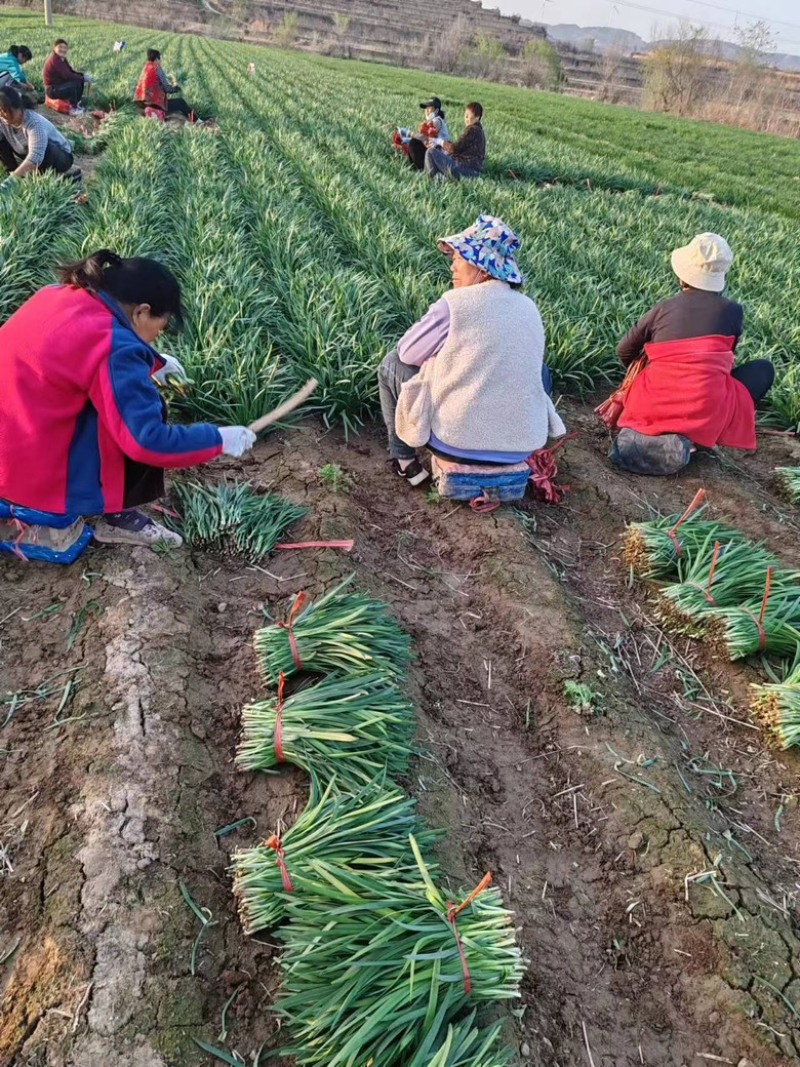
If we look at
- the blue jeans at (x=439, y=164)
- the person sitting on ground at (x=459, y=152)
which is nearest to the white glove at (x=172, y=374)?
the person sitting on ground at (x=459, y=152)

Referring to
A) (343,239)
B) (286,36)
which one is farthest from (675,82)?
(343,239)

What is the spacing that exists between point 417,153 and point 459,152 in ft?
2.29

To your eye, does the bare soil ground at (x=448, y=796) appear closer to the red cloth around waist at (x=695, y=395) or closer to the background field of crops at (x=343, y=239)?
the red cloth around waist at (x=695, y=395)

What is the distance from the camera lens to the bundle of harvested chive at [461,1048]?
1.30m

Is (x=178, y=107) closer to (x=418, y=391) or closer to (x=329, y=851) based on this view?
(x=418, y=391)

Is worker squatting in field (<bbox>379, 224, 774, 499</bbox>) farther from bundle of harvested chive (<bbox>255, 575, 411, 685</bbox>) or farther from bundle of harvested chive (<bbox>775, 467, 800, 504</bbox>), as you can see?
bundle of harvested chive (<bbox>255, 575, 411, 685</bbox>)

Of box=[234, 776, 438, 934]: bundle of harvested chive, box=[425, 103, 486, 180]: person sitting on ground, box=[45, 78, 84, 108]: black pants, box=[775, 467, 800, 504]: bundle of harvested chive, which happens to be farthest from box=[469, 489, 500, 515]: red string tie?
box=[45, 78, 84, 108]: black pants

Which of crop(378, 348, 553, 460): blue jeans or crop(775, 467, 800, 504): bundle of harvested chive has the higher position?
crop(378, 348, 553, 460): blue jeans

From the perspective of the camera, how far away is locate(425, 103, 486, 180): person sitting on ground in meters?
8.95

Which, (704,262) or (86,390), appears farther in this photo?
(704,262)

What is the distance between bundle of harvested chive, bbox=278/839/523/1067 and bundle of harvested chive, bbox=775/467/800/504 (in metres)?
2.97

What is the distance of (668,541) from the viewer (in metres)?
2.94

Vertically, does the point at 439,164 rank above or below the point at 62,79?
below

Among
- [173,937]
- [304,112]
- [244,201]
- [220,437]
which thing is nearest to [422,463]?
[220,437]
